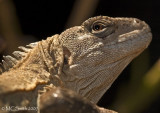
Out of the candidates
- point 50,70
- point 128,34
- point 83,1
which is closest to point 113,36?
point 128,34

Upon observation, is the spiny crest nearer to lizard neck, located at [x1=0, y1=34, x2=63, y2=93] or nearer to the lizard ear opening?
lizard neck, located at [x1=0, y1=34, x2=63, y2=93]

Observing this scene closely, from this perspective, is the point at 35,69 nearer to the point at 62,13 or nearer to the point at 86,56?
the point at 86,56

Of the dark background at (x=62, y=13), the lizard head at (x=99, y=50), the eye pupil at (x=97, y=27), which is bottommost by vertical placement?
the dark background at (x=62, y=13)

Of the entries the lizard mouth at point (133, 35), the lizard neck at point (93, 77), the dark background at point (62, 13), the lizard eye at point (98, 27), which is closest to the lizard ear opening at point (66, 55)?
the lizard neck at point (93, 77)

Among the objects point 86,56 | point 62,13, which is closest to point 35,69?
point 86,56

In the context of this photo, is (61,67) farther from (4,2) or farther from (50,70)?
(4,2)

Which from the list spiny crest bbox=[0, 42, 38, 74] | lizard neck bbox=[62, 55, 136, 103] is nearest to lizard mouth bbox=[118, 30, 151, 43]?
lizard neck bbox=[62, 55, 136, 103]

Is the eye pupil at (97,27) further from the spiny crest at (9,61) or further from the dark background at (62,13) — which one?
the dark background at (62,13)
